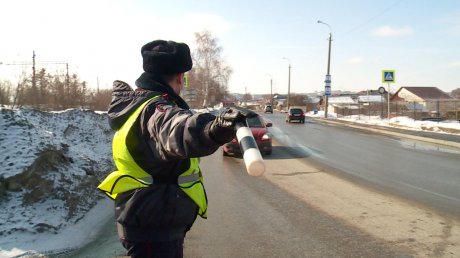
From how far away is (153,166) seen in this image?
6.77ft

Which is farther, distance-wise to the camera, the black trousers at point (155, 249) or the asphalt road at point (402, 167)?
the asphalt road at point (402, 167)

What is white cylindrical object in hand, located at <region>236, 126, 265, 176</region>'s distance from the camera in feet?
5.13

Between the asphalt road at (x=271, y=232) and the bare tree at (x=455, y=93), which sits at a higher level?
the bare tree at (x=455, y=93)

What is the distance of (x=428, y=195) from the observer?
848cm

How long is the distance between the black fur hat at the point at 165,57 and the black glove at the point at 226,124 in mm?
659

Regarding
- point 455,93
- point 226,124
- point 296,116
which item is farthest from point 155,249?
point 455,93

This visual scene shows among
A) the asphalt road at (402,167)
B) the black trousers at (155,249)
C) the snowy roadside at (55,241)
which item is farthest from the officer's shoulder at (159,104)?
the asphalt road at (402,167)

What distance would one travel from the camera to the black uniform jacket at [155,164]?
1890 millimetres

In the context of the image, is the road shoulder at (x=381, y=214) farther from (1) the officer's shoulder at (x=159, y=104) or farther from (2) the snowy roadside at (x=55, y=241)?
(1) the officer's shoulder at (x=159, y=104)

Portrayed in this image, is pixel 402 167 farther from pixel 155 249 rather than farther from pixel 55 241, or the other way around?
pixel 155 249

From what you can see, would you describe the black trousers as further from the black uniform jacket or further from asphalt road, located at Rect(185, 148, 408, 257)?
asphalt road, located at Rect(185, 148, 408, 257)

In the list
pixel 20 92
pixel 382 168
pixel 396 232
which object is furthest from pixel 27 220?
pixel 20 92

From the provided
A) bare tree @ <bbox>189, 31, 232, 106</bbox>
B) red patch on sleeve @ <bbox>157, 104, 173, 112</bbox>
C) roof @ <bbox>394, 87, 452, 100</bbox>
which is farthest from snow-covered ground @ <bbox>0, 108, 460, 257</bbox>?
roof @ <bbox>394, 87, 452, 100</bbox>

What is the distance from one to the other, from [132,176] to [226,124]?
704 millimetres
